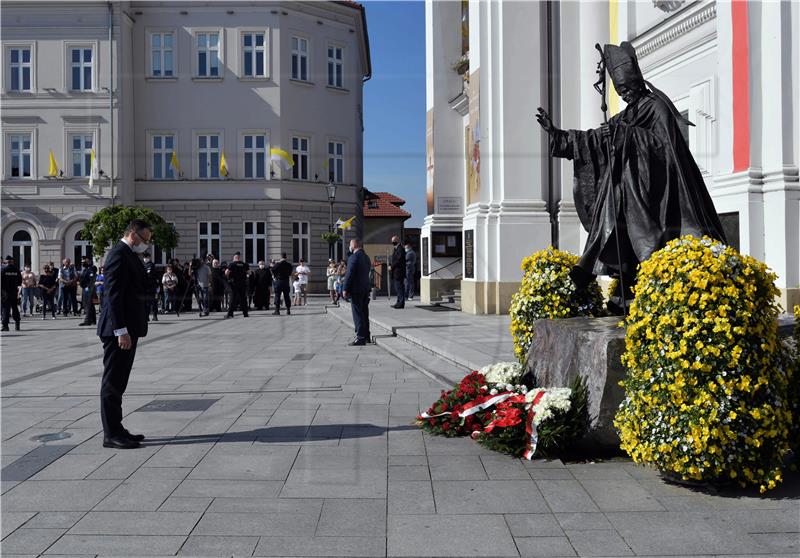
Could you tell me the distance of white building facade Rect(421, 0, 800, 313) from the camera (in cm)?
1090

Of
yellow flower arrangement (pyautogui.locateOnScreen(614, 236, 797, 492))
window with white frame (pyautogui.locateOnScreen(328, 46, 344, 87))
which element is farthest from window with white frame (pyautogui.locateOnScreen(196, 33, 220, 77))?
yellow flower arrangement (pyautogui.locateOnScreen(614, 236, 797, 492))

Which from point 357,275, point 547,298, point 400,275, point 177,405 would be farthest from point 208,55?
point 547,298

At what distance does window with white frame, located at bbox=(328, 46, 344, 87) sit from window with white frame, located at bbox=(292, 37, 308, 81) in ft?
4.65

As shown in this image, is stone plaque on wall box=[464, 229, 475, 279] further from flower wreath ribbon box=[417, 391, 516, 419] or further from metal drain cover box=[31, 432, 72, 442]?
metal drain cover box=[31, 432, 72, 442]

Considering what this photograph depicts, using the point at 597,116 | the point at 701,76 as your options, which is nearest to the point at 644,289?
the point at 701,76

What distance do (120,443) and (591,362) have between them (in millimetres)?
3504

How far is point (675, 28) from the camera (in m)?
14.4

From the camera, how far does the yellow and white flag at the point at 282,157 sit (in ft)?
123

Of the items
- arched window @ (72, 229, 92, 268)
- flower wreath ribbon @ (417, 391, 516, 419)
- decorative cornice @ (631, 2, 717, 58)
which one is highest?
decorative cornice @ (631, 2, 717, 58)

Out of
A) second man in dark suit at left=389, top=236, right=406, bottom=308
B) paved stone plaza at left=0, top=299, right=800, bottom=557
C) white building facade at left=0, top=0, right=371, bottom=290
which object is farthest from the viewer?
white building facade at left=0, top=0, right=371, bottom=290

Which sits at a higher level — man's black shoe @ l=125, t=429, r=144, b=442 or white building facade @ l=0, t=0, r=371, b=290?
white building facade @ l=0, t=0, r=371, b=290

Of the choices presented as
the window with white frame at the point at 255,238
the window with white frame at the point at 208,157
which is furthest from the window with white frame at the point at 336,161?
the window with white frame at the point at 208,157

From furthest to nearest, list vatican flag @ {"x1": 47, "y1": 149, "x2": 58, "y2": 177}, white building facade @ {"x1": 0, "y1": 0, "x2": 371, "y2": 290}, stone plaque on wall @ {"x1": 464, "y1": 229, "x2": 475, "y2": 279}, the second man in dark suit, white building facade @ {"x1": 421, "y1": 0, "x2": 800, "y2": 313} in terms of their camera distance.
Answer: white building facade @ {"x1": 0, "y1": 0, "x2": 371, "y2": 290}, vatican flag @ {"x1": 47, "y1": 149, "x2": 58, "y2": 177}, the second man in dark suit, stone plaque on wall @ {"x1": 464, "y1": 229, "x2": 475, "y2": 279}, white building facade @ {"x1": 421, "y1": 0, "x2": 800, "y2": 313}

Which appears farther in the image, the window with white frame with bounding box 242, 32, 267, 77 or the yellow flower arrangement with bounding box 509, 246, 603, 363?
the window with white frame with bounding box 242, 32, 267, 77
